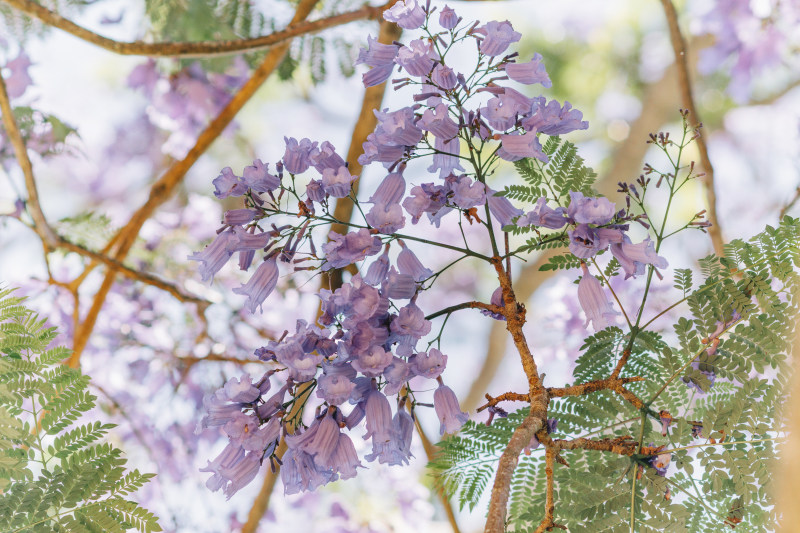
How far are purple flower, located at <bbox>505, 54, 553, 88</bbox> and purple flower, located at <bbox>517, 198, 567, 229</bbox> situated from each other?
0.10 metres

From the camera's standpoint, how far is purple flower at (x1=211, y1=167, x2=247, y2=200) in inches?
18.1

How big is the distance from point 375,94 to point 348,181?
516 millimetres

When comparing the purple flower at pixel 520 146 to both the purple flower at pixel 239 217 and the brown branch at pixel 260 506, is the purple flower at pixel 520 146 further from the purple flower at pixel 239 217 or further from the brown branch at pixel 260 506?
the brown branch at pixel 260 506

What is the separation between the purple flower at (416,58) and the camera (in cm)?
46

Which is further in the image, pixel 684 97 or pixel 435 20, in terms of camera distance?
pixel 684 97

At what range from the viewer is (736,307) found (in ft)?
1.50

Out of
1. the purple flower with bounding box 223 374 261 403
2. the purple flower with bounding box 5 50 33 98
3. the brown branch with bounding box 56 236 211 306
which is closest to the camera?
the purple flower with bounding box 223 374 261 403

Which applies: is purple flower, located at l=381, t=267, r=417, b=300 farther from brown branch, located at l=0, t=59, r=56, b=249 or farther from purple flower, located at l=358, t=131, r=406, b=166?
brown branch, located at l=0, t=59, r=56, b=249

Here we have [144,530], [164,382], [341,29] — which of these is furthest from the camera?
[164,382]

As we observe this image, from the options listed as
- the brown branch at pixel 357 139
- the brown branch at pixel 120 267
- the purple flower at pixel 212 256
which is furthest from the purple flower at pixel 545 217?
the brown branch at pixel 120 267

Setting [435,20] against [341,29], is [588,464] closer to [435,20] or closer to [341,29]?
[435,20]

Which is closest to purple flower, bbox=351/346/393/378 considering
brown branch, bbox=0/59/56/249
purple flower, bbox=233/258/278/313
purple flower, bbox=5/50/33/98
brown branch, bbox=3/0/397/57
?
purple flower, bbox=233/258/278/313

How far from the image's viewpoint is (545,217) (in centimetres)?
43

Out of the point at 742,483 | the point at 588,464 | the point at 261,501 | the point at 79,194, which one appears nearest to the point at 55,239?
the point at 261,501
